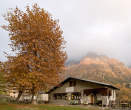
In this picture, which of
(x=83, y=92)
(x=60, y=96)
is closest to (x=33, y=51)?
(x=83, y=92)

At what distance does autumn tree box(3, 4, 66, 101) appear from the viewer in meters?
18.0

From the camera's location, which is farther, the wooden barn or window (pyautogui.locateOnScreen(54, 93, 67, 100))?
window (pyautogui.locateOnScreen(54, 93, 67, 100))

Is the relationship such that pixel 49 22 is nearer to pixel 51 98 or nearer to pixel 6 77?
pixel 6 77

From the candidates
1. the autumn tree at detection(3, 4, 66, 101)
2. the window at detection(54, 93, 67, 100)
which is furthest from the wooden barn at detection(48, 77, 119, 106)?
the autumn tree at detection(3, 4, 66, 101)

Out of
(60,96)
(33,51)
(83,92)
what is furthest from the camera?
(60,96)

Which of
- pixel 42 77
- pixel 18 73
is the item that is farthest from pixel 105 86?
pixel 18 73

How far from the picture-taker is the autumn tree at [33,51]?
18000 mm

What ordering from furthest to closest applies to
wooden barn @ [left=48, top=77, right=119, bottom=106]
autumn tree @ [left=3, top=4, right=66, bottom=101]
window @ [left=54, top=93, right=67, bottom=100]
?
window @ [left=54, top=93, right=67, bottom=100] → wooden barn @ [left=48, top=77, right=119, bottom=106] → autumn tree @ [left=3, top=4, right=66, bottom=101]

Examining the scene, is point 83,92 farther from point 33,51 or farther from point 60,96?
point 33,51

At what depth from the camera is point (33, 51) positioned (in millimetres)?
19453

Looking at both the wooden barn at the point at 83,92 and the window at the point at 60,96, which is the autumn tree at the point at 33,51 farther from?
the window at the point at 60,96

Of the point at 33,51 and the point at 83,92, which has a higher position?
the point at 33,51

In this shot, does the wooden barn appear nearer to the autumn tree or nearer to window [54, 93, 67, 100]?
window [54, 93, 67, 100]

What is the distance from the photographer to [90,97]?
31.2 m
